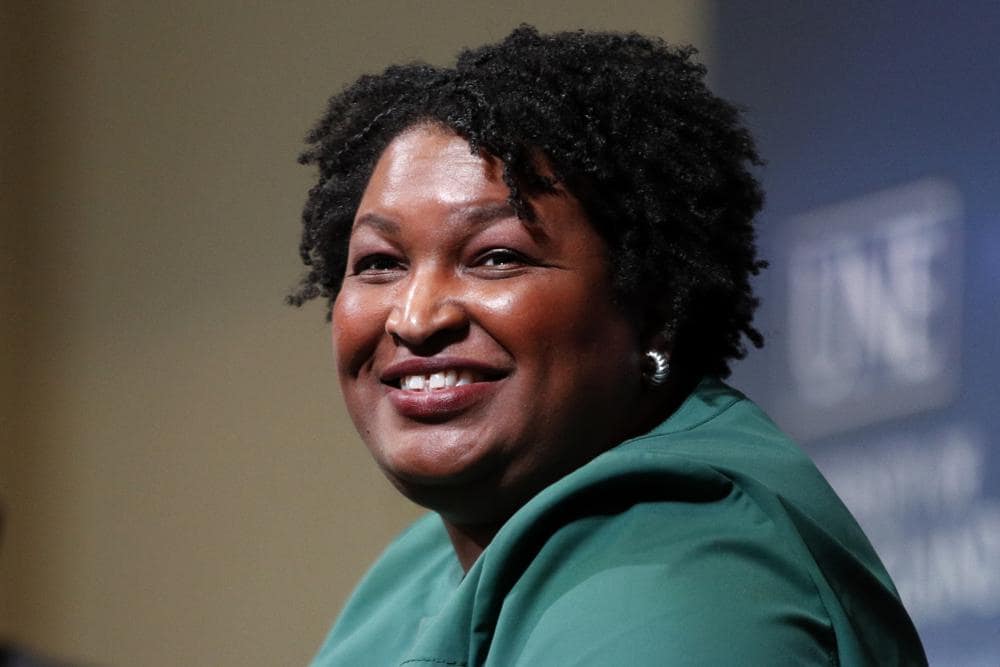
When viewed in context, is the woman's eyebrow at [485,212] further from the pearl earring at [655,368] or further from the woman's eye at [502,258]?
the pearl earring at [655,368]

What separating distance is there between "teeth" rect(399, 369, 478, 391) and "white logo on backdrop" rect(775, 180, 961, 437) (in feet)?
3.01

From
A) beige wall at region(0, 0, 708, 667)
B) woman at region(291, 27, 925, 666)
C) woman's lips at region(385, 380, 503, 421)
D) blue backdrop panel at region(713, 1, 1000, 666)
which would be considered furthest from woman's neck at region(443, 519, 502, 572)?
beige wall at region(0, 0, 708, 667)

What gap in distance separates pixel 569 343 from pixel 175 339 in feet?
6.78

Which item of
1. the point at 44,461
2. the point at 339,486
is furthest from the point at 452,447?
the point at 44,461

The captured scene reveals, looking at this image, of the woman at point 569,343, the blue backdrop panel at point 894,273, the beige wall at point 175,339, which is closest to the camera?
the woman at point 569,343

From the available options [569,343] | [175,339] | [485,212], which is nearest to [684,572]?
[569,343]

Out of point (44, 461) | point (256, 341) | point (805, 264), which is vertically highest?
point (805, 264)

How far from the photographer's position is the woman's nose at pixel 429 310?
147 centimetres

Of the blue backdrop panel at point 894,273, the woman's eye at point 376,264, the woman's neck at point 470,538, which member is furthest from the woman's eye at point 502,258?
the blue backdrop panel at point 894,273

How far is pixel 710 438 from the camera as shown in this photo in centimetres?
145

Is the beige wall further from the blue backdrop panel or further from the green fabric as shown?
the green fabric

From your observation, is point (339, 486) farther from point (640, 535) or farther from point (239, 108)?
point (640, 535)

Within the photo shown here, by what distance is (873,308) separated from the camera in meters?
2.22

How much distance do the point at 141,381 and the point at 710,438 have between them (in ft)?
7.38
